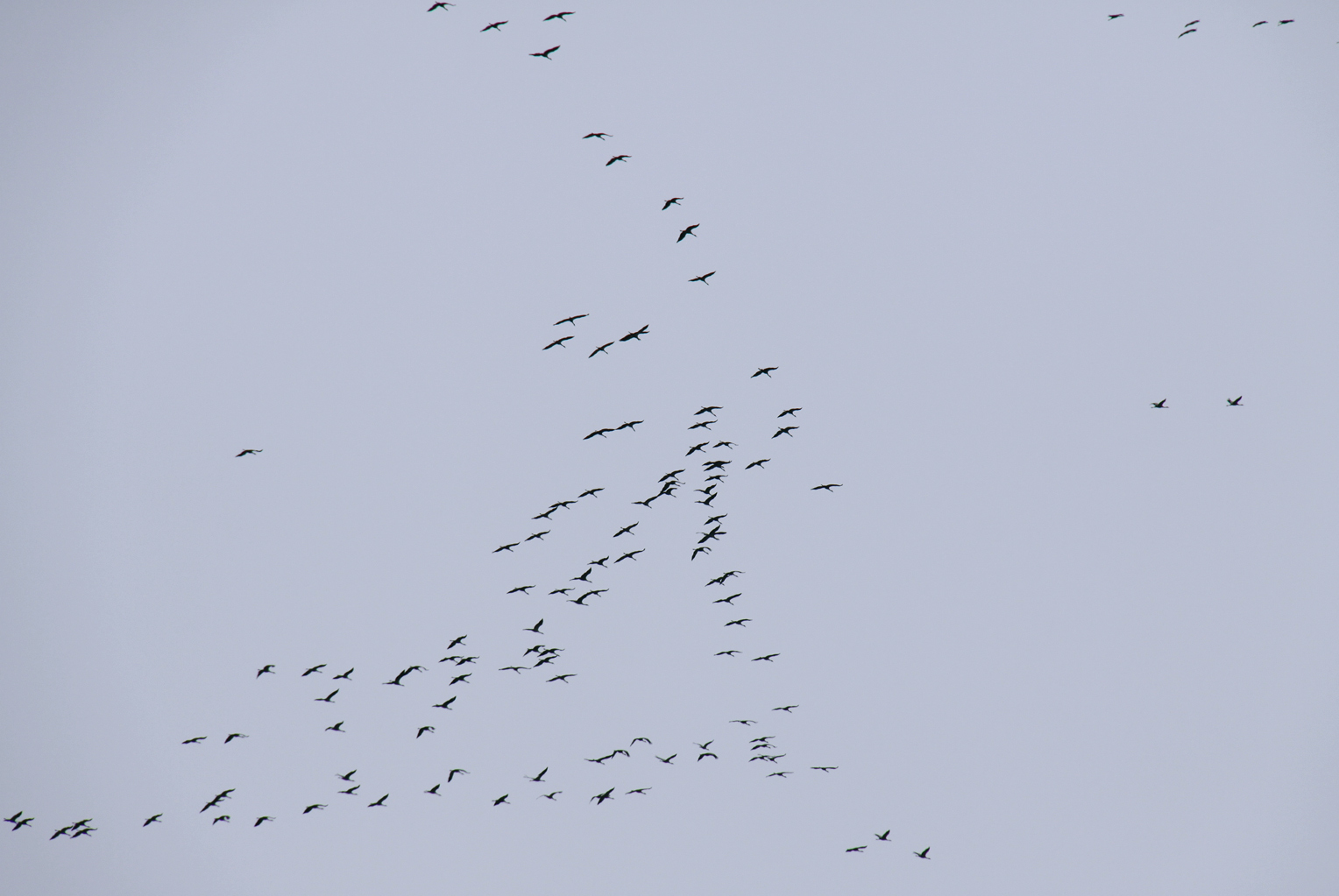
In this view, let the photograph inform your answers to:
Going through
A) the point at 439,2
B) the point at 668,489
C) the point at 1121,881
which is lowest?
the point at 1121,881

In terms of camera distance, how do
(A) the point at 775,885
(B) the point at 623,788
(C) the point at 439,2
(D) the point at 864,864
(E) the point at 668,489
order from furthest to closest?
1. (B) the point at 623,788
2. (D) the point at 864,864
3. (A) the point at 775,885
4. (E) the point at 668,489
5. (C) the point at 439,2

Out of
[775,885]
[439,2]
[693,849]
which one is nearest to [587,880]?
[693,849]

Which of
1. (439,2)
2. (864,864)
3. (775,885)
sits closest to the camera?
(439,2)

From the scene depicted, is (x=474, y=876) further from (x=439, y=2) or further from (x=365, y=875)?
(x=439, y=2)

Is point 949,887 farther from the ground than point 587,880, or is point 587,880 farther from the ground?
point 587,880

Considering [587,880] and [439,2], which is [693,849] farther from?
[439,2]

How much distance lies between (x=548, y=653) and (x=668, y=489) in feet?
38.6

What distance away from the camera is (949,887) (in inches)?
6624

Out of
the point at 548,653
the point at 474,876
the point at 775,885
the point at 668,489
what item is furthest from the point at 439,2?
the point at 474,876

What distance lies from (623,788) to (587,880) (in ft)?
97.7

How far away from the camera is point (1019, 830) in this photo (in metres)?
190

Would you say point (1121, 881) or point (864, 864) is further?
point (1121, 881)

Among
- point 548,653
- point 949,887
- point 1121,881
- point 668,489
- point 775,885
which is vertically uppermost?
point 668,489

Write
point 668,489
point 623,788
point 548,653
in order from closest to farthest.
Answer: point 668,489 → point 548,653 → point 623,788
